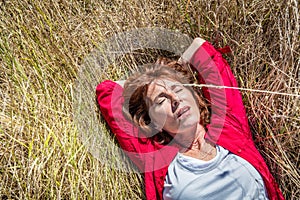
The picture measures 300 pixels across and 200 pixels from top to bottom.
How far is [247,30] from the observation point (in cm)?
215

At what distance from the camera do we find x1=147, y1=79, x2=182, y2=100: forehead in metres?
1.97

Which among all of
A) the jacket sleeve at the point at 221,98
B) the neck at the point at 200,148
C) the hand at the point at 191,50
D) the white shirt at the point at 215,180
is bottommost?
the white shirt at the point at 215,180

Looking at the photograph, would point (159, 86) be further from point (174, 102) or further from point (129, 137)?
point (129, 137)

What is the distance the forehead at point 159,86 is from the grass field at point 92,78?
32 cm

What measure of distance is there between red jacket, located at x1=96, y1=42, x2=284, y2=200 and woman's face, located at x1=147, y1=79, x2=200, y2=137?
130 mm

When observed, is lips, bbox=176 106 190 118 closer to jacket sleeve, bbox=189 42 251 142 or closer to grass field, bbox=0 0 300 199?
jacket sleeve, bbox=189 42 251 142

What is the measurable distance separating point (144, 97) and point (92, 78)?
1.12ft

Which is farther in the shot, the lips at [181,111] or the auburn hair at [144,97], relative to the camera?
the auburn hair at [144,97]

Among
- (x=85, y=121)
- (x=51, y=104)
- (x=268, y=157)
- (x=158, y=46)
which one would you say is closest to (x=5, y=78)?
(x=51, y=104)

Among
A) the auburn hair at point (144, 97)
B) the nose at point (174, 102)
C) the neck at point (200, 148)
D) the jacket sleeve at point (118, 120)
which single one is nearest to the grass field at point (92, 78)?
the jacket sleeve at point (118, 120)

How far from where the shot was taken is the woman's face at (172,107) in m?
1.92

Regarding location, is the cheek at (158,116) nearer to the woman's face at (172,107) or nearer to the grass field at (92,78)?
the woman's face at (172,107)

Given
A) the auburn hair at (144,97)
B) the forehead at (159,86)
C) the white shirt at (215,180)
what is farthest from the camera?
the auburn hair at (144,97)

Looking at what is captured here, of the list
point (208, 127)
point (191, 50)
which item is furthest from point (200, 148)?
point (191, 50)
